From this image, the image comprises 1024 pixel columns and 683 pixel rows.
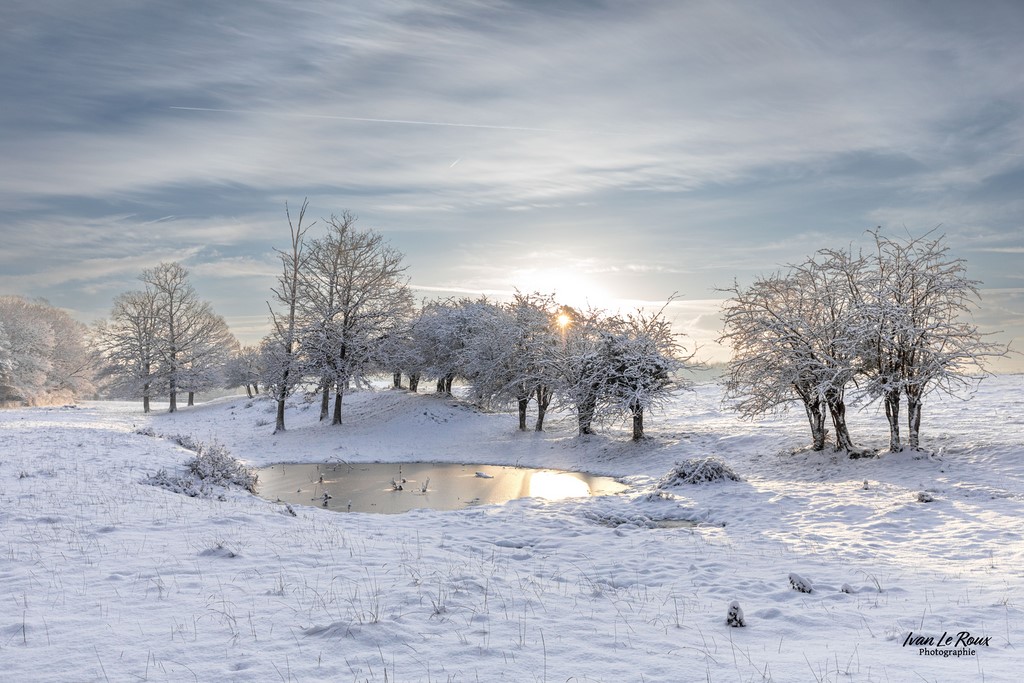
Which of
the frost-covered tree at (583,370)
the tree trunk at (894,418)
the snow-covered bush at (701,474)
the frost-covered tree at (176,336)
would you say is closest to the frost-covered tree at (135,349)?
the frost-covered tree at (176,336)

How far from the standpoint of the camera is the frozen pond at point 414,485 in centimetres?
1831

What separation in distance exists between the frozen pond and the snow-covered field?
262cm

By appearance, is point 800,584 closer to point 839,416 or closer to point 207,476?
point 839,416

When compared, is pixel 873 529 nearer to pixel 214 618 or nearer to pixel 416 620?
pixel 416 620

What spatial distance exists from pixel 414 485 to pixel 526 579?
41.2ft

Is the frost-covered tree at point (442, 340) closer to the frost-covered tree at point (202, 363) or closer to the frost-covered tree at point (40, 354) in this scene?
the frost-covered tree at point (202, 363)

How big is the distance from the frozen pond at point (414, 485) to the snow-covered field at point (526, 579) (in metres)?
2.62

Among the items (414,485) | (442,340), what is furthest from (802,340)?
(442,340)

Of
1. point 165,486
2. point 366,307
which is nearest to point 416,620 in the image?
point 165,486

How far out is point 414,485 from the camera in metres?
21.5

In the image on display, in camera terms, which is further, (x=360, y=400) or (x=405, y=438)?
(x=360, y=400)

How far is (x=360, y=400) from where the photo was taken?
44281 mm

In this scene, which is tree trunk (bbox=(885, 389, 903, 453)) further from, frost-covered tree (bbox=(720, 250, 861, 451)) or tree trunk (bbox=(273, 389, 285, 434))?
tree trunk (bbox=(273, 389, 285, 434))

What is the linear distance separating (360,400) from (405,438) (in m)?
11.3
